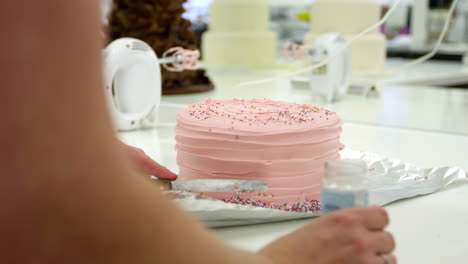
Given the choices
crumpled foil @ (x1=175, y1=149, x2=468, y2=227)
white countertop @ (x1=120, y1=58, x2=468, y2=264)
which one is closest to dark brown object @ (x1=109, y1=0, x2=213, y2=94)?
white countertop @ (x1=120, y1=58, x2=468, y2=264)

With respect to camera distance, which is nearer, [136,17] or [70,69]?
[70,69]

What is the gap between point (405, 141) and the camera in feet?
3.78

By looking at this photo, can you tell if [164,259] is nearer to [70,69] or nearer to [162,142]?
[70,69]

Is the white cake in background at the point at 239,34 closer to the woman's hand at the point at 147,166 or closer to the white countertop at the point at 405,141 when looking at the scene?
the white countertop at the point at 405,141

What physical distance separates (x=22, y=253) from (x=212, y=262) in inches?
4.5

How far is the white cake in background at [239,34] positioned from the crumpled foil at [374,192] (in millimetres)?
1303

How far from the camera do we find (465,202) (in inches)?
29.7

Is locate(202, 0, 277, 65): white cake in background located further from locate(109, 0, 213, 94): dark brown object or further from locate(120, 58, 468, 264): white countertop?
locate(109, 0, 213, 94): dark brown object

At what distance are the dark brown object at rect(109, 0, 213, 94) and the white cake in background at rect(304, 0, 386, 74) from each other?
1.68 feet

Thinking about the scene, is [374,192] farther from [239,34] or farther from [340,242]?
[239,34]

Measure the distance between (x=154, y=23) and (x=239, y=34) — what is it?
697mm

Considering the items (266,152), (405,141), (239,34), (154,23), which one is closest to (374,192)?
(266,152)

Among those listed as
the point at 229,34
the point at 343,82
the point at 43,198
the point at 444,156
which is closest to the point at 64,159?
the point at 43,198

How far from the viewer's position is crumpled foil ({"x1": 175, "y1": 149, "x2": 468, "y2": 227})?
0.64m
